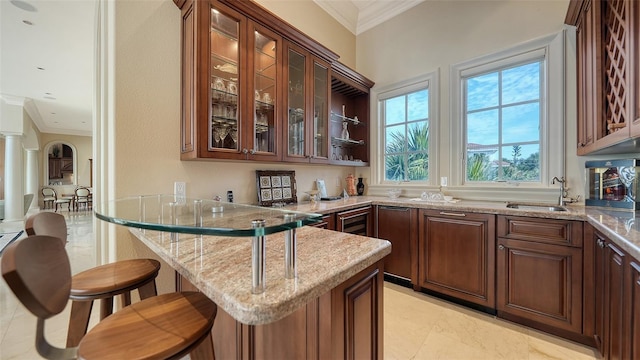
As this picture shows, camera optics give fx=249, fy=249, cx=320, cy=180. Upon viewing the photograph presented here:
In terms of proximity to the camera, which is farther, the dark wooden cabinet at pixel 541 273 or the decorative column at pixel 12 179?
the decorative column at pixel 12 179

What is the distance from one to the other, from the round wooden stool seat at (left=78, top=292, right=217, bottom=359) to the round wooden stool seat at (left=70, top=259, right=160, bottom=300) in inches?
12.6

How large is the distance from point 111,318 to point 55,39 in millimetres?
4519

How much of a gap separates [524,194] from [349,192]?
77.2 inches

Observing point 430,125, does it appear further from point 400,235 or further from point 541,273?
point 541,273

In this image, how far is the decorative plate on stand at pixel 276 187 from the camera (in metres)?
2.47

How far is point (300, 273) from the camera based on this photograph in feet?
2.62

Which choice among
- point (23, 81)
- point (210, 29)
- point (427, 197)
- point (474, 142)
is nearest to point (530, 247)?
point (427, 197)

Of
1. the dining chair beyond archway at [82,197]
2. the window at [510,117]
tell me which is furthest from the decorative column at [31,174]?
the window at [510,117]

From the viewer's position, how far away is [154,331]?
0.78 meters

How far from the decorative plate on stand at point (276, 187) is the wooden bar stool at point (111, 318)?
1529 mm

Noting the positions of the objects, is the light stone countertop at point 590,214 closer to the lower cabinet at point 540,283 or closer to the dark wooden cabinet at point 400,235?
the dark wooden cabinet at point 400,235

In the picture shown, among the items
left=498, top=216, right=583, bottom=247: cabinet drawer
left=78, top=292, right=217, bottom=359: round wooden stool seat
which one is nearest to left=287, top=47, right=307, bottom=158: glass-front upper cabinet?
left=78, top=292, right=217, bottom=359: round wooden stool seat

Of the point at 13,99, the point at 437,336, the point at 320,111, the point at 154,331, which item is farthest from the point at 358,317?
the point at 13,99

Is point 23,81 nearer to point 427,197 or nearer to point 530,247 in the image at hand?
point 427,197
